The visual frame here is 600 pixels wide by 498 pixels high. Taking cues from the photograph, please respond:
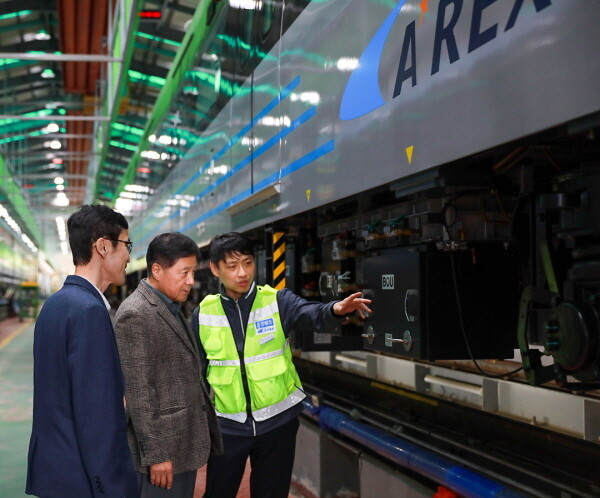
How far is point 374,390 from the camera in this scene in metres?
5.57

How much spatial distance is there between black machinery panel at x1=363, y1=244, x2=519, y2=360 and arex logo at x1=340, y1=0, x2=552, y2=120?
626 mm

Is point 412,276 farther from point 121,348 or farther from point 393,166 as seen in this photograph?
point 121,348

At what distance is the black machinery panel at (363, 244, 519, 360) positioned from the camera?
2.81m

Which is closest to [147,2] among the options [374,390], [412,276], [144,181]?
[144,181]

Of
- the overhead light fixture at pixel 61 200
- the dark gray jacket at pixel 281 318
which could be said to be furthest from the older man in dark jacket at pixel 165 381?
the overhead light fixture at pixel 61 200

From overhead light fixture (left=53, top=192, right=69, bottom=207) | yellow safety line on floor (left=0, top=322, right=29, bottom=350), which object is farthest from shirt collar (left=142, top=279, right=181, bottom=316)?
overhead light fixture (left=53, top=192, right=69, bottom=207)

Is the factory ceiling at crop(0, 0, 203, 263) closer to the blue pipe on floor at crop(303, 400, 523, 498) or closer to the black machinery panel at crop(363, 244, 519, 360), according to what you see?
the blue pipe on floor at crop(303, 400, 523, 498)

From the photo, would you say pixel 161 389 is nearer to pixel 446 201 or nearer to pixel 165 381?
pixel 165 381

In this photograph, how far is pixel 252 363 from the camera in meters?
3.08

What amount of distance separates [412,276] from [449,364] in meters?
1.60

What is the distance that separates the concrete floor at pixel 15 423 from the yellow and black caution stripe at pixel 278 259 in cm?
135

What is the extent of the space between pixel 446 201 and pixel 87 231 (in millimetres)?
1359

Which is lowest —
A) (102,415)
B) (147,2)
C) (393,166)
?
(102,415)

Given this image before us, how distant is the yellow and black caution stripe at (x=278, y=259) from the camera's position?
4570 millimetres
